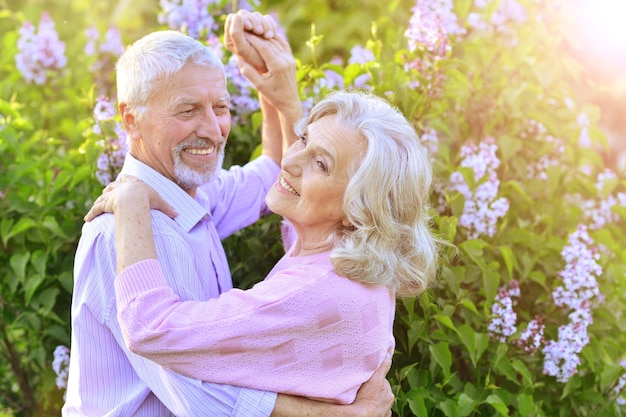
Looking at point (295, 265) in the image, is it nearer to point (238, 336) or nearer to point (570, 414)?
point (238, 336)

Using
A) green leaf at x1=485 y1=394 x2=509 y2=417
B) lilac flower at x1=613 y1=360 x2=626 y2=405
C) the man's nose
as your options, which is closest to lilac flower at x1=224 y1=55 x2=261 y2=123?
the man's nose

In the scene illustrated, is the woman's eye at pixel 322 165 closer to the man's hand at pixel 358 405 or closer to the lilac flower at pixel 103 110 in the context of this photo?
the man's hand at pixel 358 405

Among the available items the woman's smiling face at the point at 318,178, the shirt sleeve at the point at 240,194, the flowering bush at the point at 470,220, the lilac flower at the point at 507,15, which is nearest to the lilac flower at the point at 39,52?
the flowering bush at the point at 470,220

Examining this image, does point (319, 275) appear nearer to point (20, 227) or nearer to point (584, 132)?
point (20, 227)

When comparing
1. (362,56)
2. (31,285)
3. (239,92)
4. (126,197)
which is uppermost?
(126,197)

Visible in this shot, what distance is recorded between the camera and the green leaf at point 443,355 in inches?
104

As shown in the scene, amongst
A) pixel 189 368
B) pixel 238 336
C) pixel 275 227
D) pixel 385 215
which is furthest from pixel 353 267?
pixel 275 227

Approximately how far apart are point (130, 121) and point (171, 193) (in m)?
0.24

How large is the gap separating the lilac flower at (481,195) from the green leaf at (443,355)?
464 mm

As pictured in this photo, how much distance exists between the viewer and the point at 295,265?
229 cm

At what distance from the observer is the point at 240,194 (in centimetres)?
292

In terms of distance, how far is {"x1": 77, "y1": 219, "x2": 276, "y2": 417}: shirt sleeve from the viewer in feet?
6.86

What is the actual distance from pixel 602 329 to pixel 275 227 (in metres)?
1.21

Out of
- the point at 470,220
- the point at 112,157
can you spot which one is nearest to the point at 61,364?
the point at 112,157
